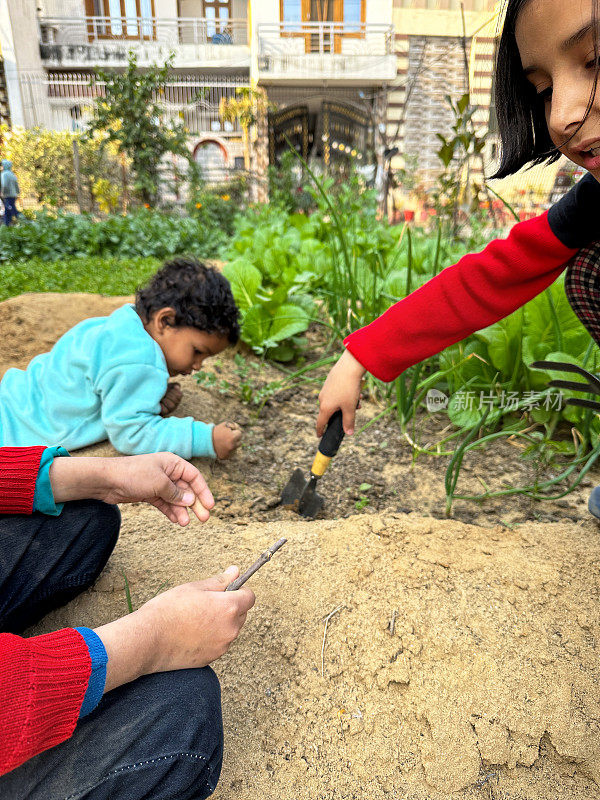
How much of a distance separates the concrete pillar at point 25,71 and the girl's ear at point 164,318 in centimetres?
561

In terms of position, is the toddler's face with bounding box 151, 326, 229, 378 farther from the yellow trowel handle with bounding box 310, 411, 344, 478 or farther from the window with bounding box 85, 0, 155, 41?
the window with bounding box 85, 0, 155, 41

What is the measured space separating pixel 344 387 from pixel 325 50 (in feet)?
41.0

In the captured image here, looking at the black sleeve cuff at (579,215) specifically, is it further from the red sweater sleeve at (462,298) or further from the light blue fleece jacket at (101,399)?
the light blue fleece jacket at (101,399)

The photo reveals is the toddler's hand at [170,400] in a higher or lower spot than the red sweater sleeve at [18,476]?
lower

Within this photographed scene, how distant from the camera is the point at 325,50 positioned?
11.4 meters

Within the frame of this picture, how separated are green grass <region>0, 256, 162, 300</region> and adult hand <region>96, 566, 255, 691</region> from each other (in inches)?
123

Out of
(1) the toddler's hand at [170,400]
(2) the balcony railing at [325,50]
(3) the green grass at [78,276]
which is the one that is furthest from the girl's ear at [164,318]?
(2) the balcony railing at [325,50]

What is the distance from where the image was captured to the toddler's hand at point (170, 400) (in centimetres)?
183

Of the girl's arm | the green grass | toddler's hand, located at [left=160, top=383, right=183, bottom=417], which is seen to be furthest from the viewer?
the green grass

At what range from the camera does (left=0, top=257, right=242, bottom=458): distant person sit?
1.58 metres

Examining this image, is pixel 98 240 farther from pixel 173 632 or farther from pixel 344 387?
pixel 173 632

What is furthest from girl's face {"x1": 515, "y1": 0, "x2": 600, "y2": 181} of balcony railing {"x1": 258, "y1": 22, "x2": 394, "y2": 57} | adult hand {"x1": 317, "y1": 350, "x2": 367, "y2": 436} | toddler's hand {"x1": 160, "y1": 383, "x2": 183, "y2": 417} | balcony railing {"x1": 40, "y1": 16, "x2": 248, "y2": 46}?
balcony railing {"x1": 40, "y1": 16, "x2": 248, "y2": 46}

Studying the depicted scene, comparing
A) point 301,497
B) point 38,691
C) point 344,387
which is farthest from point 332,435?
point 38,691

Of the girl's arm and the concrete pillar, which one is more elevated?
the concrete pillar
